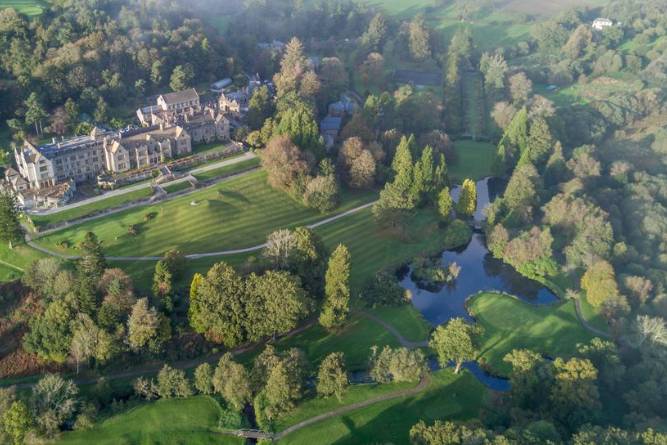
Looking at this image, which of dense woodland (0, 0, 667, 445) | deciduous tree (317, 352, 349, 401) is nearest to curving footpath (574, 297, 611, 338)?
A: dense woodland (0, 0, 667, 445)

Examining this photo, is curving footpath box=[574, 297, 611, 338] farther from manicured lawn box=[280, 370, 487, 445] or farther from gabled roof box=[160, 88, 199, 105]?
gabled roof box=[160, 88, 199, 105]

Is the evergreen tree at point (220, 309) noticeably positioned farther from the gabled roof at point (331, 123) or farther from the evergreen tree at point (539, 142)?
the evergreen tree at point (539, 142)

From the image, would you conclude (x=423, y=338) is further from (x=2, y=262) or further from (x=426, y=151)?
(x=2, y=262)

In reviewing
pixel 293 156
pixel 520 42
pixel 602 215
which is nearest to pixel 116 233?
pixel 293 156

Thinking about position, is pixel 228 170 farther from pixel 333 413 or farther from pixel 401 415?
pixel 401 415

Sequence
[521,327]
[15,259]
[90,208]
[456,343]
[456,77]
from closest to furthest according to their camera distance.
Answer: [456,343]
[15,259]
[521,327]
[90,208]
[456,77]

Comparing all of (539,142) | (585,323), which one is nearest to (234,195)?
(585,323)

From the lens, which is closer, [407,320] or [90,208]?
[407,320]
